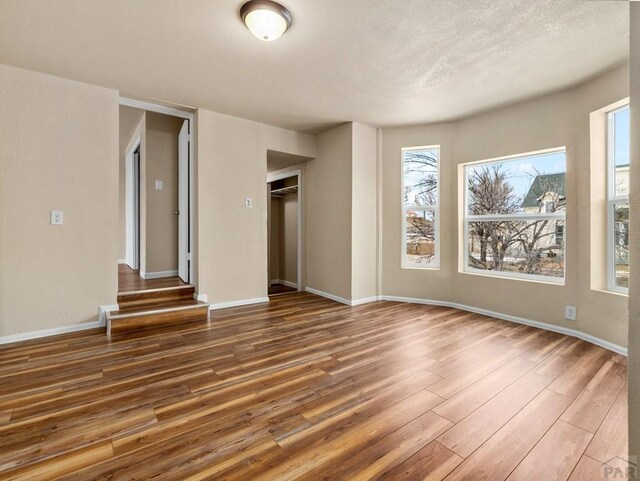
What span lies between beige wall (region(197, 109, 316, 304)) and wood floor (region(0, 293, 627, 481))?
3.84 ft

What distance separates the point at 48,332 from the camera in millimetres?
3170

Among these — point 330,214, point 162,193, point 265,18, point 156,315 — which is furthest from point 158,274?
point 265,18

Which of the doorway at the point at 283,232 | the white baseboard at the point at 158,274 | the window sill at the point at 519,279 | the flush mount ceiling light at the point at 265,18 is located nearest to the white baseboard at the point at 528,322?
the window sill at the point at 519,279

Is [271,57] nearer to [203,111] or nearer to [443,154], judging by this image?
[203,111]

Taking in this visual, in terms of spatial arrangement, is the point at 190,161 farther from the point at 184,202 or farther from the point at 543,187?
the point at 543,187

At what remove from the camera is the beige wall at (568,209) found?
10.1 ft

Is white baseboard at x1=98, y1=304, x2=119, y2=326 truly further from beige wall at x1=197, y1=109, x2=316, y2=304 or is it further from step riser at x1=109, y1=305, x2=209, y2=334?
beige wall at x1=197, y1=109, x2=316, y2=304

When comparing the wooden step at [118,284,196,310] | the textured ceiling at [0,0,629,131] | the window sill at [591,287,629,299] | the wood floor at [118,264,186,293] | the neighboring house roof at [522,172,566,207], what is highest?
the textured ceiling at [0,0,629,131]

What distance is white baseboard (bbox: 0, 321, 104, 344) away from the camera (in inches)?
118

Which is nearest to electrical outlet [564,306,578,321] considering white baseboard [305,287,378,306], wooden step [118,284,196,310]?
white baseboard [305,287,378,306]

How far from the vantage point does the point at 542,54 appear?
2.66 m

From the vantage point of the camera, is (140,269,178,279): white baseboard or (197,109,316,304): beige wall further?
(140,269,178,279): white baseboard

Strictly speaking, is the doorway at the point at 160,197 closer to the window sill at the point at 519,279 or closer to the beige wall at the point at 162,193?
the beige wall at the point at 162,193

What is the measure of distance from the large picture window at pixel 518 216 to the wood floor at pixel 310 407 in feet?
3.24
